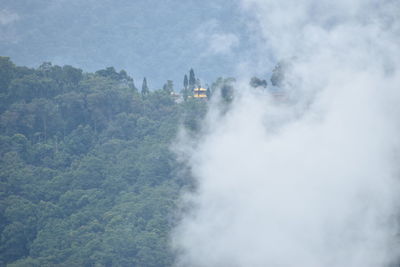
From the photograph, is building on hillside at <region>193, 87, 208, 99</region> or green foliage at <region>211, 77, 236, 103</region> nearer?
green foliage at <region>211, 77, 236, 103</region>

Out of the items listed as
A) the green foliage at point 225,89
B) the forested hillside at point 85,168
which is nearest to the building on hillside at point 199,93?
the green foliage at point 225,89

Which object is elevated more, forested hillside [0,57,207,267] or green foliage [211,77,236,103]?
green foliage [211,77,236,103]

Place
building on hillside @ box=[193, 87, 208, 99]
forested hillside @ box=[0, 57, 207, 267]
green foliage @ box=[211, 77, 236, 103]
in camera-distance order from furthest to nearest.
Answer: building on hillside @ box=[193, 87, 208, 99], green foliage @ box=[211, 77, 236, 103], forested hillside @ box=[0, 57, 207, 267]

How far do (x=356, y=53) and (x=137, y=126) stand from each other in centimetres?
1909

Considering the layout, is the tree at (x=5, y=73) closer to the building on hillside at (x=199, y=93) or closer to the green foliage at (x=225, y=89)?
the green foliage at (x=225, y=89)

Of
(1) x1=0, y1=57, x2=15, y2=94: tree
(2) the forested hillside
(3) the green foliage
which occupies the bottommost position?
(2) the forested hillside

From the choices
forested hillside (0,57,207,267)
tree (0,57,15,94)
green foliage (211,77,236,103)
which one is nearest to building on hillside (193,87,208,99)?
green foliage (211,77,236,103)

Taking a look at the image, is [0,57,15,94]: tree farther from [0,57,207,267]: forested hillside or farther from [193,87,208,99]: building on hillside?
[193,87,208,99]: building on hillside

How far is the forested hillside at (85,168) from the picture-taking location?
129 feet

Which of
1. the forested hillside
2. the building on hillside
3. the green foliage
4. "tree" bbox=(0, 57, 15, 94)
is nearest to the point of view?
the forested hillside

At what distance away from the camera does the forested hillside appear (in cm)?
3941

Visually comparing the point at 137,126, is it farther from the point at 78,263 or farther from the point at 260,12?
the point at 260,12

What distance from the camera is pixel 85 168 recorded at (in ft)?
150

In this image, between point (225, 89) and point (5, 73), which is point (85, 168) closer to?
point (225, 89)
